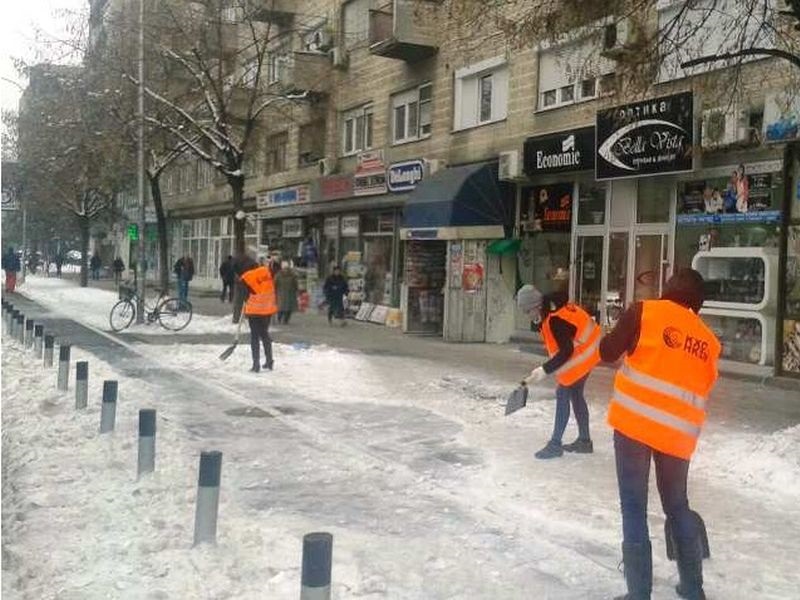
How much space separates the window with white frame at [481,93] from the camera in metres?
19.3

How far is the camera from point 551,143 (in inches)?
671

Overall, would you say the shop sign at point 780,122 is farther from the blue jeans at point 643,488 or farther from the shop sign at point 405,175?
the shop sign at point 405,175

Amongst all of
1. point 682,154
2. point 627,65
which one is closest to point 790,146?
point 682,154

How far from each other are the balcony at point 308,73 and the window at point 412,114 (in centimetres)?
373

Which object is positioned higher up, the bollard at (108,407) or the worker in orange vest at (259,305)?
the worker in orange vest at (259,305)

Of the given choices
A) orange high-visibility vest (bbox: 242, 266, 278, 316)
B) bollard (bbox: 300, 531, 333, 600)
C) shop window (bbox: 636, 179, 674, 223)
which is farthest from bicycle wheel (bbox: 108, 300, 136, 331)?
bollard (bbox: 300, 531, 333, 600)

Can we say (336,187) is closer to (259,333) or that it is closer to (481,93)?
(481,93)

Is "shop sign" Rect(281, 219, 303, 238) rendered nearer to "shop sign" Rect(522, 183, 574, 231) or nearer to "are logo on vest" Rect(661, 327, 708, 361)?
"shop sign" Rect(522, 183, 574, 231)

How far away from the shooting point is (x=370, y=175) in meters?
23.7

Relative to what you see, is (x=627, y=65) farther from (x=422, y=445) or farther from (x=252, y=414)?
(x=252, y=414)

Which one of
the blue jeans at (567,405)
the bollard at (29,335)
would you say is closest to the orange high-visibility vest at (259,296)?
the bollard at (29,335)

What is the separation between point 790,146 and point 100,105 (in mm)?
18710

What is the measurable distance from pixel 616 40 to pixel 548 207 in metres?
5.46

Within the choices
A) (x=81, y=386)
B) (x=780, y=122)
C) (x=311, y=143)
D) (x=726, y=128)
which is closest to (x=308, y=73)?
(x=311, y=143)
